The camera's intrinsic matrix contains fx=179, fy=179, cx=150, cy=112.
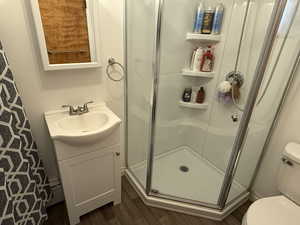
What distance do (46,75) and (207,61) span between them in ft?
4.66

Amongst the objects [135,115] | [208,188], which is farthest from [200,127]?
[135,115]

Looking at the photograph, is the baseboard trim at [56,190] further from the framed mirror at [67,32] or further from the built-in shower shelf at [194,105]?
the built-in shower shelf at [194,105]

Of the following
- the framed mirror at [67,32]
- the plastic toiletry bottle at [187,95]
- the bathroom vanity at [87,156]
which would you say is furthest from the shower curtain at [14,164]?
the plastic toiletry bottle at [187,95]

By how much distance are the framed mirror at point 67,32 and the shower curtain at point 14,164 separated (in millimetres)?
278

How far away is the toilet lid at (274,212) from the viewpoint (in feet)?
3.60

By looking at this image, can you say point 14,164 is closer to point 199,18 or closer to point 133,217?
point 133,217

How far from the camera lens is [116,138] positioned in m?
1.37

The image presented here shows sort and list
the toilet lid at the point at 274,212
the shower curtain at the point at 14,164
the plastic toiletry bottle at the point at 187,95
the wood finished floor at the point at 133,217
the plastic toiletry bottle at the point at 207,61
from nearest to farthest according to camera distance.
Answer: the shower curtain at the point at 14,164 → the toilet lid at the point at 274,212 → the wood finished floor at the point at 133,217 → the plastic toiletry bottle at the point at 207,61 → the plastic toiletry bottle at the point at 187,95

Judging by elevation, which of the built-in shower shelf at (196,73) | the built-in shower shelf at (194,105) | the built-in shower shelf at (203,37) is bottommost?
the built-in shower shelf at (194,105)

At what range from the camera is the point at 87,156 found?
4.21 feet

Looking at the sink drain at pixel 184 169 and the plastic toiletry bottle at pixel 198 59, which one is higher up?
the plastic toiletry bottle at pixel 198 59

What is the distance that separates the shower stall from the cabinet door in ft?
1.04

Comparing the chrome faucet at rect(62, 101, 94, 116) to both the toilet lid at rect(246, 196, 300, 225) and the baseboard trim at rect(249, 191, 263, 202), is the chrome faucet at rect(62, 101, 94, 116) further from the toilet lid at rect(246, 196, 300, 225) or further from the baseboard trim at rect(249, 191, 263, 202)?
the baseboard trim at rect(249, 191, 263, 202)

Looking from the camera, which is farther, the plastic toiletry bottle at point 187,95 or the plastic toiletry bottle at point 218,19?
the plastic toiletry bottle at point 187,95
